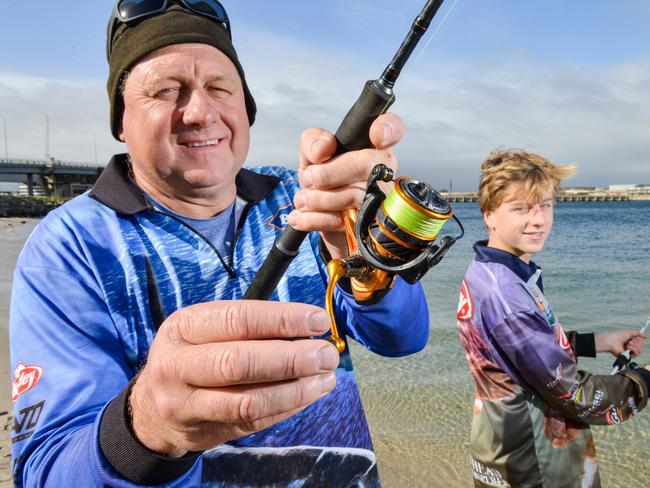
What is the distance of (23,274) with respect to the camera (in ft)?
5.60

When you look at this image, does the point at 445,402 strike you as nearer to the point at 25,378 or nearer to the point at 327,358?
the point at 25,378

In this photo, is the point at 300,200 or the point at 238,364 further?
the point at 300,200

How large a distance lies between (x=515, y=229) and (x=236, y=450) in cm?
208

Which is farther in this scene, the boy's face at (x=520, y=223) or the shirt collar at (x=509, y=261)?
the boy's face at (x=520, y=223)

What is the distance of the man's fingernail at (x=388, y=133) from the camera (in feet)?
5.02

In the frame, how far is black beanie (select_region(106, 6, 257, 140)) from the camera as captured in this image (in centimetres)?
200

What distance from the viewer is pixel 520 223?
3.03m

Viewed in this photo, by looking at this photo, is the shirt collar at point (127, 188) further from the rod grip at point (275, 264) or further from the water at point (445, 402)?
the water at point (445, 402)

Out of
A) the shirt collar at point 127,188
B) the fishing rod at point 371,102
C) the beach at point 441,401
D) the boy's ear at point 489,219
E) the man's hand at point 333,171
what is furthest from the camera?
the beach at point 441,401

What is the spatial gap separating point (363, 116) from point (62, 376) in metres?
1.23

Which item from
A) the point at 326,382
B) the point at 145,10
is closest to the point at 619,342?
the point at 326,382

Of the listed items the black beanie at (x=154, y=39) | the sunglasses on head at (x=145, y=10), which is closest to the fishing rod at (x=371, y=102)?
the black beanie at (x=154, y=39)

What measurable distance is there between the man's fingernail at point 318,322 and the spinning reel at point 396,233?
0.21 meters

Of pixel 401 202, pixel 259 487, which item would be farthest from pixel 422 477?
pixel 401 202
